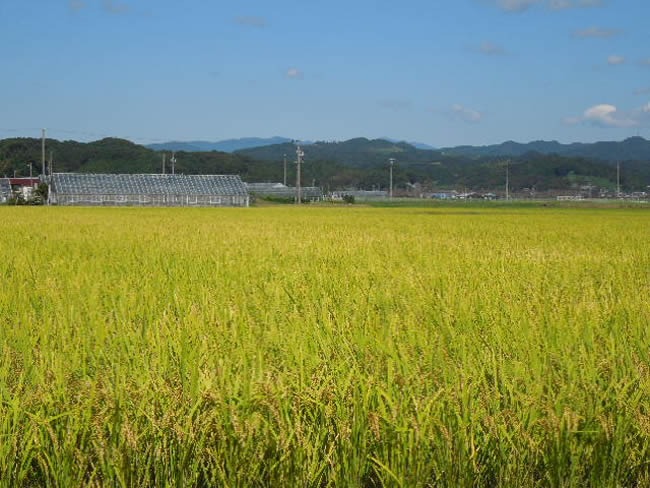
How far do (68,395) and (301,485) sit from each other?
84 cm

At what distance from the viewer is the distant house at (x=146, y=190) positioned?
211 feet

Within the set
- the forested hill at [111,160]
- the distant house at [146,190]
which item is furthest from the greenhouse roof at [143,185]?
the forested hill at [111,160]

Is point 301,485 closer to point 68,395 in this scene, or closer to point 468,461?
point 468,461

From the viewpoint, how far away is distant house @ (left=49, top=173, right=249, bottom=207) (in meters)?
64.4

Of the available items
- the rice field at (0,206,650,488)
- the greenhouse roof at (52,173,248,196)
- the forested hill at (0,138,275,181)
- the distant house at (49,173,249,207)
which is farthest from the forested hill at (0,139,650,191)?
the rice field at (0,206,650,488)

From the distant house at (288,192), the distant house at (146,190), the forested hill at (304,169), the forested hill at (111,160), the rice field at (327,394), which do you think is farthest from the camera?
the forested hill at (304,169)

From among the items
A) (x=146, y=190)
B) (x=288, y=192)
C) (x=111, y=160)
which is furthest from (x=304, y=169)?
(x=146, y=190)

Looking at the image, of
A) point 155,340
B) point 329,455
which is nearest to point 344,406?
point 329,455

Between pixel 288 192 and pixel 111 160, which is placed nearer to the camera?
pixel 288 192

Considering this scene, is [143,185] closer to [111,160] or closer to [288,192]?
[288,192]

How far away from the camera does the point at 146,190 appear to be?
6856cm

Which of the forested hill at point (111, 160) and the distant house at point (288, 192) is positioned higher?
the forested hill at point (111, 160)

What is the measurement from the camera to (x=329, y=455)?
1.80 m

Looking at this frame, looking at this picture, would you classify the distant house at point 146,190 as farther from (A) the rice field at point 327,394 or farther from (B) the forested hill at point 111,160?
(A) the rice field at point 327,394
